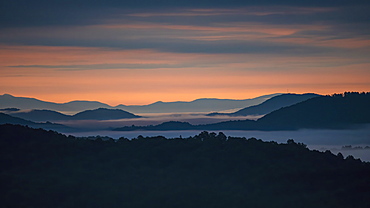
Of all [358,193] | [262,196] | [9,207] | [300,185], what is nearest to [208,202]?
[262,196]

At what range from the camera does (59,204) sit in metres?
181

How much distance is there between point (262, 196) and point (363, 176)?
31.5 m

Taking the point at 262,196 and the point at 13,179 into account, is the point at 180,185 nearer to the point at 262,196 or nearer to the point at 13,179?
the point at 262,196

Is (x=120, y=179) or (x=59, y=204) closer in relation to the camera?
(x=59, y=204)

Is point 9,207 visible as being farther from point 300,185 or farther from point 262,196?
point 300,185

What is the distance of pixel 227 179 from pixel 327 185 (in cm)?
3188

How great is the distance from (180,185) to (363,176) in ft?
181

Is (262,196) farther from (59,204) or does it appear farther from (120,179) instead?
(59,204)

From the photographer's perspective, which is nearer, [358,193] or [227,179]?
[358,193]

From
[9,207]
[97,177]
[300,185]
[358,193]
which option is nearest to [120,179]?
[97,177]

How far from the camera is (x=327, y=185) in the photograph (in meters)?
185

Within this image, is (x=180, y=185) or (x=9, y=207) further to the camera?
(x=180, y=185)

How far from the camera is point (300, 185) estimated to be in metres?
188

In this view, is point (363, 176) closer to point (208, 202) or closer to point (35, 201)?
point (208, 202)
